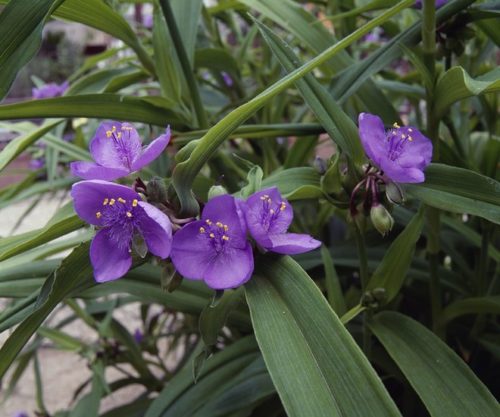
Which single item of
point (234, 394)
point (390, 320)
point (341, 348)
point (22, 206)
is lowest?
point (22, 206)

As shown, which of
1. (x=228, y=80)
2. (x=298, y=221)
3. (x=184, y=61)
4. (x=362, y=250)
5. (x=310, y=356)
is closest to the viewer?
(x=310, y=356)

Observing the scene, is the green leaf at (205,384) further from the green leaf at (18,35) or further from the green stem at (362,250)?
the green leaf at (18,35)

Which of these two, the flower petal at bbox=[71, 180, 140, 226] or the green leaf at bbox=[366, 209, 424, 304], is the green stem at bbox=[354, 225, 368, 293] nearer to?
the green leaf at bbox=[366, 209, 424, 304]

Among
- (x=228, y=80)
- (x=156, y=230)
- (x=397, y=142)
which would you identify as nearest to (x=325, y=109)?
(x=397, y=142)

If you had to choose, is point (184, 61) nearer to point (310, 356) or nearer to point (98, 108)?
point (98, 108)

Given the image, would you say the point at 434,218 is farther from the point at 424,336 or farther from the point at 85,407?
the point at 85,407

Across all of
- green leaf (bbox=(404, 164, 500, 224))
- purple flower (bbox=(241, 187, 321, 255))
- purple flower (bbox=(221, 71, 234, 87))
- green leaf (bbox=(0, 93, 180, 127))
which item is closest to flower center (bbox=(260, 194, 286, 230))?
purple flower (bbox=(241, 187, 321, 255))

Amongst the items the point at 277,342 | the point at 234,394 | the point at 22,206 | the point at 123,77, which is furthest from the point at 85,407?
the point at 22,206
